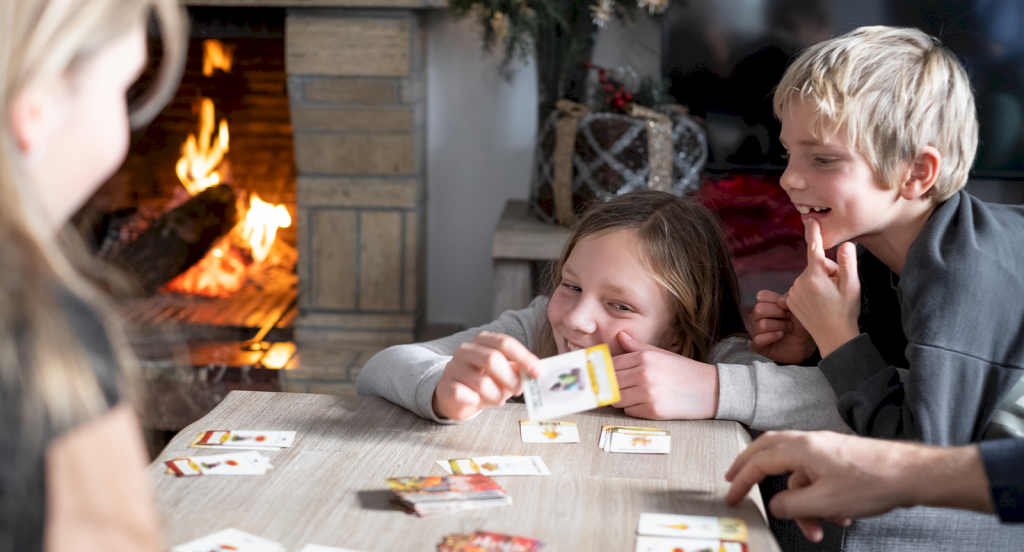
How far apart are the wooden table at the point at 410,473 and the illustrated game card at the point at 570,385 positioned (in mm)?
63

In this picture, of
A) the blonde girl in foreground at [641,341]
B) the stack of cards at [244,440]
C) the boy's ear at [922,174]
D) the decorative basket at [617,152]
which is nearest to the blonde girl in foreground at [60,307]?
the stack of cards at [244,440]

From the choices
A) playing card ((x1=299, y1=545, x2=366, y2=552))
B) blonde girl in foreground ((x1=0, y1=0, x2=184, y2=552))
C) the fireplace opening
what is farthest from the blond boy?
the fireplace opening

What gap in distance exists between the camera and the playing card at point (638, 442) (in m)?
1.02

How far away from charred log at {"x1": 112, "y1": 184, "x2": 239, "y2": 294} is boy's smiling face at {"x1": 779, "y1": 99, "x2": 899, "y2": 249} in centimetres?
246

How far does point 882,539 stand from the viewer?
1.10 metres

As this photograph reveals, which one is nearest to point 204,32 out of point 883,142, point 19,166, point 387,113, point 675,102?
point 387,113

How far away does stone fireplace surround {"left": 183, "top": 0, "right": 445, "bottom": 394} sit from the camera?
9.00ft

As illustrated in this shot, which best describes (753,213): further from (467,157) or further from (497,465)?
(497,465)

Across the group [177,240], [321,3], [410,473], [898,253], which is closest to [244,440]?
[410,473]

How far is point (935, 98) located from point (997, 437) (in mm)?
526

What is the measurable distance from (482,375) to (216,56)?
8.16 feet

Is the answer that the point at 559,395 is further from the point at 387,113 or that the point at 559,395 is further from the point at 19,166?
the point at 387,113

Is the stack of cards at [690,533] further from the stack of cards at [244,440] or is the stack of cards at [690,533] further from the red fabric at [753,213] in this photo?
the red fabric at [753,213]

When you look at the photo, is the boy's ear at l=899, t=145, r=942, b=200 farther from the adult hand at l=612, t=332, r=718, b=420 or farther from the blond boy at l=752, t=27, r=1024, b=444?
the adult hand at l=612, t=332, r=718, b=420
